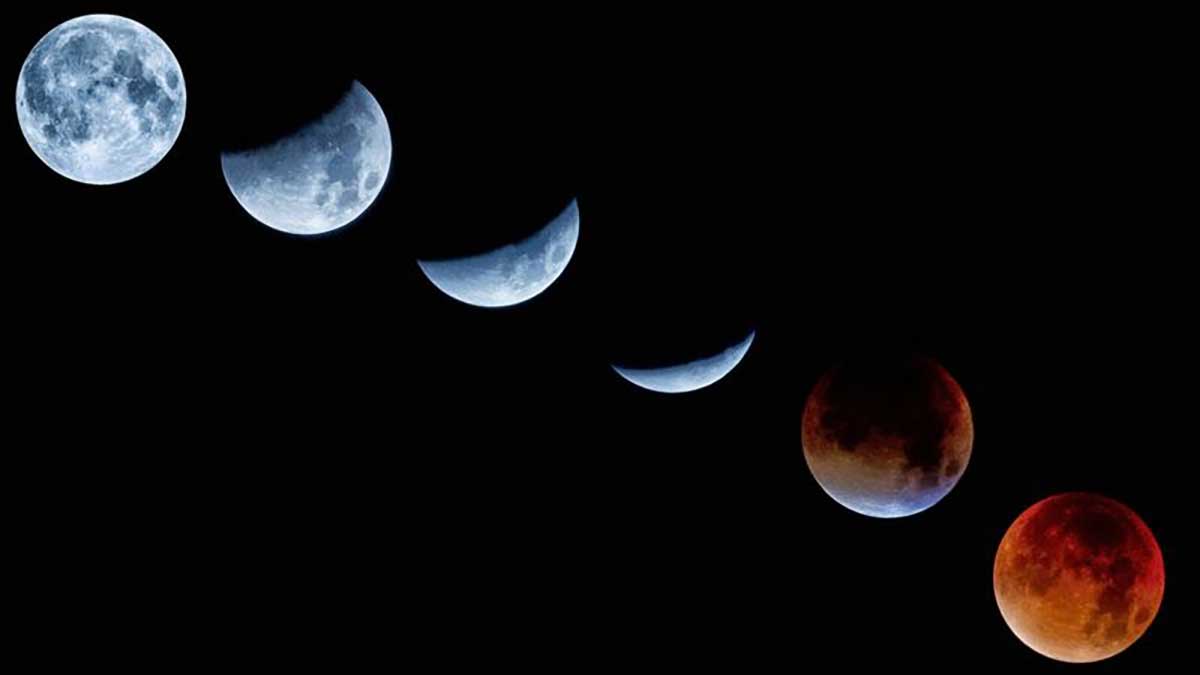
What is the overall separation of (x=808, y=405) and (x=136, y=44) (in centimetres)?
540

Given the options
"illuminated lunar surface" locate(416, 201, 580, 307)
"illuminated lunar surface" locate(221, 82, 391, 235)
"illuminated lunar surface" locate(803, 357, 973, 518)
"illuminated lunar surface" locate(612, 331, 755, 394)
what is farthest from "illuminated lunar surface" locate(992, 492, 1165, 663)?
"illuminated lunar surface" locate(221, 82, 391, 235)

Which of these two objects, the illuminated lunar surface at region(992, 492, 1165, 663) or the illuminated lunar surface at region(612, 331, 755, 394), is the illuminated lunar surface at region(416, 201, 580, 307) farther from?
the illuminated lunar surface at region(992, 492, 1165, 663)

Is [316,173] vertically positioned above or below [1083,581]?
above

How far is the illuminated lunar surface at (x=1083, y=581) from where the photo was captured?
7547 millimetres

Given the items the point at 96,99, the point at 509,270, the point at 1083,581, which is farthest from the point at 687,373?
the point at 96,99

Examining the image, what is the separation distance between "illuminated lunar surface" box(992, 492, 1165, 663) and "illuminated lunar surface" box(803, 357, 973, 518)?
0.75m

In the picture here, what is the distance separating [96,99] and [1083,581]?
7402mm

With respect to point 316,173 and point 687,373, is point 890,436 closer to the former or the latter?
point 687,373

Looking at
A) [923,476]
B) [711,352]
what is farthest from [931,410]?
[711,352]

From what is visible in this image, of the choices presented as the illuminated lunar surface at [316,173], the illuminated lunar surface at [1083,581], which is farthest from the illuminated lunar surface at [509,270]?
the illuminated lunar surface at [1083,581]

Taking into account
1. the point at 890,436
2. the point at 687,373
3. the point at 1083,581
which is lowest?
the point at 1083,581

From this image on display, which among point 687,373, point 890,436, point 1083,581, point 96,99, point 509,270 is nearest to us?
point 96,99

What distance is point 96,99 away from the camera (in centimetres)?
734

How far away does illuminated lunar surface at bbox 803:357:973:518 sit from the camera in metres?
7.84
